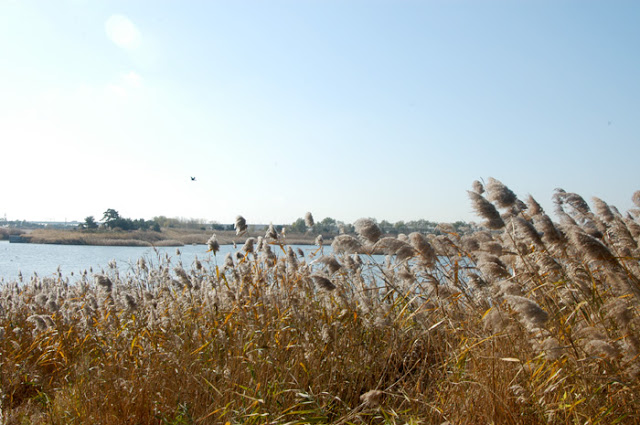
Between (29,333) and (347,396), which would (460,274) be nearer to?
(347,396)

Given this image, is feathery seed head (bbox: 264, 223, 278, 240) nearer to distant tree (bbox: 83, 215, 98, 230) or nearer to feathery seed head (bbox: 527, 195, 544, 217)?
feathery seed head (bbox: 527, 195, 544, 217)

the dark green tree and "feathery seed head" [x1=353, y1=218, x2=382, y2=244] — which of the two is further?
the dark green tree

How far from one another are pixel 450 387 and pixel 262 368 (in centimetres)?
124

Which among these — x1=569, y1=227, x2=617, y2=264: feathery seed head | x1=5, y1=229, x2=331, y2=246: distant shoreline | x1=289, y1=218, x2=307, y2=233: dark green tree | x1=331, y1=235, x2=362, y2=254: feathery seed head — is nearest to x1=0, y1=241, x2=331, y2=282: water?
x1=289, y1=218, x2=307, y2=233: dark green tree

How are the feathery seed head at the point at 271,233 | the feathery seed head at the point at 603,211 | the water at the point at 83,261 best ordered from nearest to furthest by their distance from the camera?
the feathery seed head at the point at 603,211 < the feathery seed head at the point at 271,233 < the water at the point at 83,261

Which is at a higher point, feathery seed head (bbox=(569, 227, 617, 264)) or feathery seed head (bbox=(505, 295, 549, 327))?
feathery seed head (bbox=(569, 227, 617, 264))

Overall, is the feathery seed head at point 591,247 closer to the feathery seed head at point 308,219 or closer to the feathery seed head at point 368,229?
the feathery seed head at point 368,229

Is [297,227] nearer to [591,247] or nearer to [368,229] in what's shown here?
[368,229]

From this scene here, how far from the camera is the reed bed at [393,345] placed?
2.52 metres

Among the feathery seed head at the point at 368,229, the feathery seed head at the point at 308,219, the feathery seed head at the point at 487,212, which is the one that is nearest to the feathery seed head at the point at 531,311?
the feathery seed head at the point at 487,212

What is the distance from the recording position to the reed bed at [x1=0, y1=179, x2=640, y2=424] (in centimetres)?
252

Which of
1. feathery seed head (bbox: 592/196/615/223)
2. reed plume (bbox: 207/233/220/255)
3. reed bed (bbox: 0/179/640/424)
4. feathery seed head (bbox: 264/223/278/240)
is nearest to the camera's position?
reed bed (bbox: 0/179/640/424)

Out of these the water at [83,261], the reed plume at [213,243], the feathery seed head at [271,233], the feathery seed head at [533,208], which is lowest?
the water at [83,261]

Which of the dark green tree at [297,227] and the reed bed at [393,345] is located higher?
the dark green tree at [297,227]
